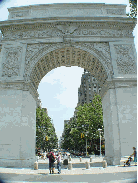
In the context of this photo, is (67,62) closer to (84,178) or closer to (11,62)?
(11,62)

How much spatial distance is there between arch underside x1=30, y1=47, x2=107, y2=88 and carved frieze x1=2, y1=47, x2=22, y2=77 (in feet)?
6.16

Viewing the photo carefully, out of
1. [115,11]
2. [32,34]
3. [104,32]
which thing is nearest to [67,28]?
[32,34]

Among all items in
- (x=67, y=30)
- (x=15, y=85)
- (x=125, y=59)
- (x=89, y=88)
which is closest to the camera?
(x=15, y=85)

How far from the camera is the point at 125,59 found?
19.7m

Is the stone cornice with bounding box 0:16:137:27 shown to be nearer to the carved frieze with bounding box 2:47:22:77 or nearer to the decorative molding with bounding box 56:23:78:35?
the decorative molding with bounding box 56:23:78:35

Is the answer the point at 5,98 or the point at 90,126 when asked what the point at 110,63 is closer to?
the point at 5,98

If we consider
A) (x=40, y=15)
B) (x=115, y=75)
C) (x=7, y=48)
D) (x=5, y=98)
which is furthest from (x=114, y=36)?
(x=5, y=98)

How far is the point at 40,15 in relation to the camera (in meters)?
22.5

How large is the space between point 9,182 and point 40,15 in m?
20.0

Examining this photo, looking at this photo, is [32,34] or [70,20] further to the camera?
[32,34]

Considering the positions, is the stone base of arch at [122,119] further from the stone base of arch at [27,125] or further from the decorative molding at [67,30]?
the decorative molding at [67,30]

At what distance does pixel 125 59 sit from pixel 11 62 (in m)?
13.0

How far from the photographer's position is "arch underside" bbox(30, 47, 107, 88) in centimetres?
2053

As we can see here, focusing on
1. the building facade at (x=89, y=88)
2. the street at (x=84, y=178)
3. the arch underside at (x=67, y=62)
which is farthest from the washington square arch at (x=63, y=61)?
the building facade at (x=89, y=88)
